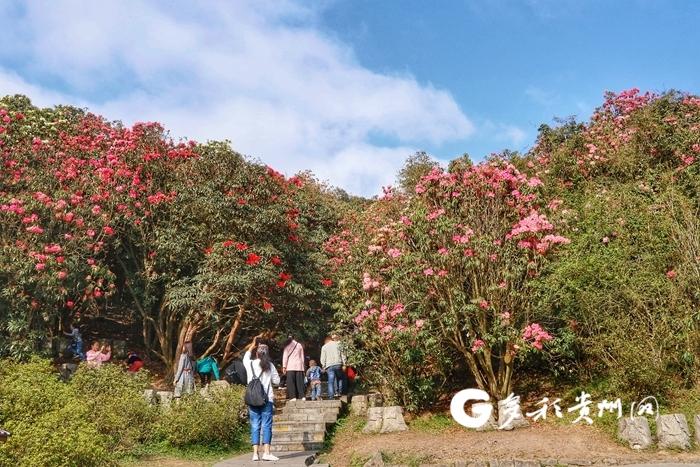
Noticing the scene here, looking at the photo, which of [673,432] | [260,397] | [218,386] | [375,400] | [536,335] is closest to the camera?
[673,432]

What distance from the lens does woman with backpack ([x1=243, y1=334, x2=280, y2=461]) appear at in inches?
348

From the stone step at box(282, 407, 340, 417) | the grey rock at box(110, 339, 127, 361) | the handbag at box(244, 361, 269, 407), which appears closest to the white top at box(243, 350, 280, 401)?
the handbag at box(244, 361, 269, 407)

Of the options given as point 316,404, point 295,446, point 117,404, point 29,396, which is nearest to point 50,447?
point 29,396

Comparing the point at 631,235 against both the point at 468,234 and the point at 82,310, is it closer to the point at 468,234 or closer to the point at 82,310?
the point at 468,234

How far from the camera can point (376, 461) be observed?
30.0ft

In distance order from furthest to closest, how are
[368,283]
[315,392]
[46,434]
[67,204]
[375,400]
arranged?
[67,204] < [315,392] < [375,400] < [368,283] < [46,434]

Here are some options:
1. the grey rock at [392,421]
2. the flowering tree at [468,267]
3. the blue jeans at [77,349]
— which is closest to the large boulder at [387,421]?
the grey rock at [392,421]

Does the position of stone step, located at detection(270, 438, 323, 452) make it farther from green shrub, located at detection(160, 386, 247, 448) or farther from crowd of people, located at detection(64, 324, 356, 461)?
green shrub, located at detection(160, 386, 247, 448)

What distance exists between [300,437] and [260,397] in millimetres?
2381

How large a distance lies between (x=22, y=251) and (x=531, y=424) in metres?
10.8

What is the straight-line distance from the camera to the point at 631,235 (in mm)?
12148

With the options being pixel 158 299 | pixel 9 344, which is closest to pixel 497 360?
pixel 158 299

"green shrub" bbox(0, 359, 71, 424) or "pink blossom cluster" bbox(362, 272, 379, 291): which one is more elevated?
"pink blossom cluster" bbox(362, 272, 379, 291)

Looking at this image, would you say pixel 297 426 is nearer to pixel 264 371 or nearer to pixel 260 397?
pixel 264 371
